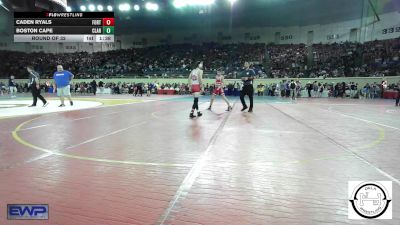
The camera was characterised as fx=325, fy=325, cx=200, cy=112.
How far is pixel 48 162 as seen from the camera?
4.95 m

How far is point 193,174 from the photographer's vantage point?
4.29m

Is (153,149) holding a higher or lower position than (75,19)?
lower

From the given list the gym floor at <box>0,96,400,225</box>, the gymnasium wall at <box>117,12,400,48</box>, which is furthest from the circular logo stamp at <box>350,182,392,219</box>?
the gymnasium wall at <box>117,12,400,48</box>

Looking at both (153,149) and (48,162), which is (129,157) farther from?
(48,162)

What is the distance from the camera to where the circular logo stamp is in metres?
3.04

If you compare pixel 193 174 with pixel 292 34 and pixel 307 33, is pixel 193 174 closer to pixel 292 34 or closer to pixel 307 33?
pixel 307 33

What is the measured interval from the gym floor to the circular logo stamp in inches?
4.2

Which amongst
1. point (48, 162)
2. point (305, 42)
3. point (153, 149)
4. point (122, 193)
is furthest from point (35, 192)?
point (305, 42)

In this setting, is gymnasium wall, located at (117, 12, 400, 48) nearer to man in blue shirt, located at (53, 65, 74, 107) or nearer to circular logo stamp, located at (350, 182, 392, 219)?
man in blue shirt, located at (53, 65, 74, 107)

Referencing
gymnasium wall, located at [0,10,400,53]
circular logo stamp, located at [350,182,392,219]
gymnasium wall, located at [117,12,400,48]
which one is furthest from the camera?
gymnasium wall, located at [0,10,400,53]

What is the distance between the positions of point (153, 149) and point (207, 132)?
2.19 metres
